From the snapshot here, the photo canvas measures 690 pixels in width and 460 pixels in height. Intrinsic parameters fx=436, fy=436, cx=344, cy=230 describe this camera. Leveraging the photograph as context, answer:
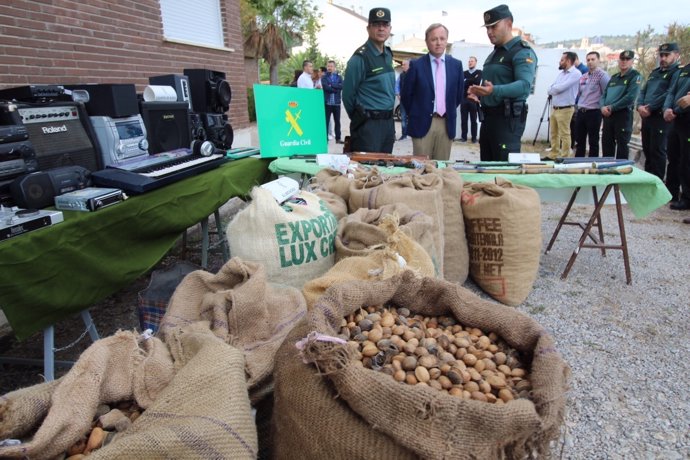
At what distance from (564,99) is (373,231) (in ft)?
23.2

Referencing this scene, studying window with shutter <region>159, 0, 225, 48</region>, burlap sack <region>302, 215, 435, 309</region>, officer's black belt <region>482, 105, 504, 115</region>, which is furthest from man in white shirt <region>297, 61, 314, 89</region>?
burlap sack <region>302, 215, 435, 309</region>

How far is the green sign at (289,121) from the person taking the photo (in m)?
3.36

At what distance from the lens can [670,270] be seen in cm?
343

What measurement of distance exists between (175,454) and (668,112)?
5.88 m

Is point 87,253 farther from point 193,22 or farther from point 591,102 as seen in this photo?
point 591,102

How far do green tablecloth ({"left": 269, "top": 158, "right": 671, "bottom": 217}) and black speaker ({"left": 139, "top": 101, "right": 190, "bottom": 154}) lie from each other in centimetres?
88

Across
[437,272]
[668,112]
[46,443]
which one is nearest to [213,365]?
[46,443]

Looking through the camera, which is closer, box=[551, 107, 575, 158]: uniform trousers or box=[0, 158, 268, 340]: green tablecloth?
box=[0, 158, 268, 340]: green tablecloth

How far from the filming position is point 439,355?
110 centimetres

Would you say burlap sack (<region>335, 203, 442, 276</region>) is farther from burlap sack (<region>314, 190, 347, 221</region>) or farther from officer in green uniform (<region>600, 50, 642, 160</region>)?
officer in green uniform (<region>600, 50, 642, 160</region>)

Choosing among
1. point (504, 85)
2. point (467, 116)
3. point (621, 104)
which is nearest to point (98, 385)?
point (504, 85)

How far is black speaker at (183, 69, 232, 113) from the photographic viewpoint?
10.6 ft

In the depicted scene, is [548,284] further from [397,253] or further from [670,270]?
[397,253]

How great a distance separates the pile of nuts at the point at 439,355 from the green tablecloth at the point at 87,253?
3.68 ft
